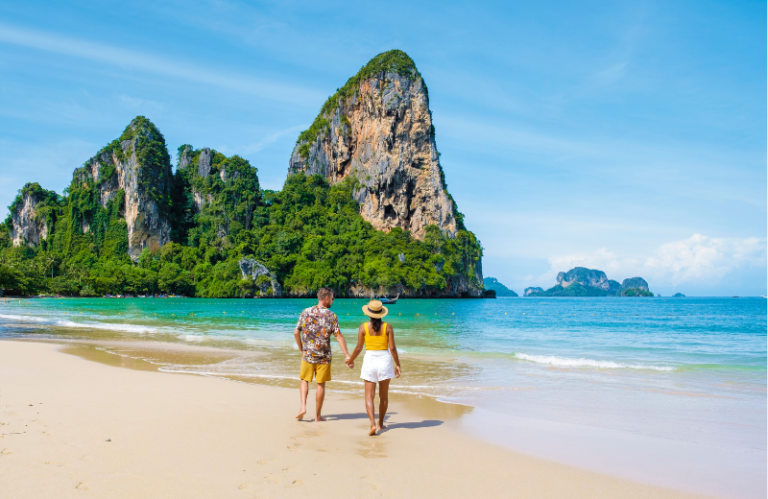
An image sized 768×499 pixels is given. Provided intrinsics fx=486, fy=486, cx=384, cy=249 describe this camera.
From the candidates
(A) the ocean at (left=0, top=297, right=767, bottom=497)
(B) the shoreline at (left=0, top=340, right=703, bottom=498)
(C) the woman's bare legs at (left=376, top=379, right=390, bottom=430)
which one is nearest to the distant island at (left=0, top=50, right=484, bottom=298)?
(A) the ocean at (left=0, top=297, right=767, bottom=497)

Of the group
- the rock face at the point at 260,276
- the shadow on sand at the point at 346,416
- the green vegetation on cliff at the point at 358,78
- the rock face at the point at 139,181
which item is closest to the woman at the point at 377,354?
the shadow on sand at the point at 346,416

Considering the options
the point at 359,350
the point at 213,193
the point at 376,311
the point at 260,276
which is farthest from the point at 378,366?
the point at 213,193

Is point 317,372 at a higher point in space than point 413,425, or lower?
higher

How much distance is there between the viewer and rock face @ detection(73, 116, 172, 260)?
94.2 m

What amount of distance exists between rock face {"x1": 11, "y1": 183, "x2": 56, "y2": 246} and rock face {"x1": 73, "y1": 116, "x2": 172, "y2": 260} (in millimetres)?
10601

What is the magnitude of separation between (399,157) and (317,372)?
91.3 metres

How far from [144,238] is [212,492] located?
102387mm

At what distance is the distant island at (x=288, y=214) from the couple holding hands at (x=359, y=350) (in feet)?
246

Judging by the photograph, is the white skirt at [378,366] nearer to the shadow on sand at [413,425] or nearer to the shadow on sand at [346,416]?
the shadow on sand at [413,425]

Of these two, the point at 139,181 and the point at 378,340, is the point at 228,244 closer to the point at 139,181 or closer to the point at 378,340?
the point at 139,181

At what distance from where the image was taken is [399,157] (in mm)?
95062

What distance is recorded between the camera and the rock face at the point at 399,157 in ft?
313

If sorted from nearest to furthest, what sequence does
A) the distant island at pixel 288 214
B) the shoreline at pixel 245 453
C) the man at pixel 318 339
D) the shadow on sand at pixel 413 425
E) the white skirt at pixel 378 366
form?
the shoreline at pixel 245 453, the white skirt at pixel 378 366, the shadow on sand at pixel 413 425, the man at pixel 318 339, the distant island at pixel 288 214

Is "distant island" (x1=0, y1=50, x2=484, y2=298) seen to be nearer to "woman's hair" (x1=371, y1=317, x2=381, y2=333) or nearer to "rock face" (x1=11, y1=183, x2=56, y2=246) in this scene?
"rock face" (x1=11, y1=183, x2=56, y2=246)
